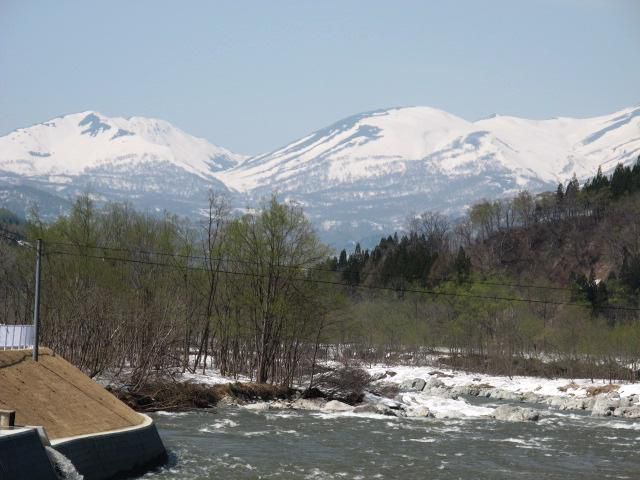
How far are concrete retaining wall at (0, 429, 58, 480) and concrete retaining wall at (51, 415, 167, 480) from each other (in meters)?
1.95

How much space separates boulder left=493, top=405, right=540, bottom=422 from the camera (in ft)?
165

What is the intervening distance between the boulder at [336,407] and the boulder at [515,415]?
279 inches

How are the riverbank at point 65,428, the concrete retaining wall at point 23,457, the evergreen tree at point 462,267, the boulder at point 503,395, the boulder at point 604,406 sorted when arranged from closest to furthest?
the concrete retaining wall at point 23,457 < the riverbank at point 65,428 < the boulder at point 604,406 < the boulder at point 503,395 < the evergreen tree at point 462,267

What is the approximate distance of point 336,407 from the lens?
5069 cm

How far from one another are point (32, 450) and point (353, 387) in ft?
100

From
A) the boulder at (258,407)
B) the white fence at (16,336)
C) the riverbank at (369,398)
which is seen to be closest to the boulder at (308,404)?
the riverbank at (369,398)

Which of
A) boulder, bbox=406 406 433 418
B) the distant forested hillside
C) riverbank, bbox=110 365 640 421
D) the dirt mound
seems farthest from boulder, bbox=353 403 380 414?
the dirt mound

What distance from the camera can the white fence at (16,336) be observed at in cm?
3369

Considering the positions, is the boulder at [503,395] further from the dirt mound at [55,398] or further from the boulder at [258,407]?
the dirt mound at [55,398]

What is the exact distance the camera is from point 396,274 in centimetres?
14425

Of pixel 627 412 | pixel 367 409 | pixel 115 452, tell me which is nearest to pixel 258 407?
pixel 367 409

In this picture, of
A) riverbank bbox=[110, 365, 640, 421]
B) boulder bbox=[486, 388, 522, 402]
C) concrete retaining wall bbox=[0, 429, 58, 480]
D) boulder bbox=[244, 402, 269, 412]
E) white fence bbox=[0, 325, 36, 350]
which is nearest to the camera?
concrete retaining wall bbox=[0, 429, 58, 480]

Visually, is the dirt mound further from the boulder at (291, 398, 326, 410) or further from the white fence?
the boulder at (291, 398, 326, 410)

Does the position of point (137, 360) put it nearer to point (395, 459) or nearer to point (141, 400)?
point (141, 400)
